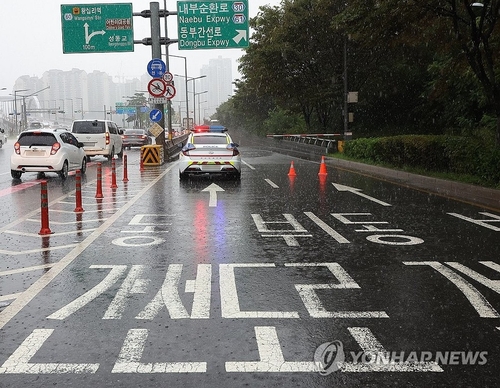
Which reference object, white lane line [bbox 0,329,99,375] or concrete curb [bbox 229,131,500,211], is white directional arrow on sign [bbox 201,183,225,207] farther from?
white lane line [bbox 0,329,99,375]

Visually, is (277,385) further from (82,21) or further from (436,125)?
(436,125)

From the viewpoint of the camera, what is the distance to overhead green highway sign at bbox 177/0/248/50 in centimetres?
2697

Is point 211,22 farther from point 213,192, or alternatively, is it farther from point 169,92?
point 213,192

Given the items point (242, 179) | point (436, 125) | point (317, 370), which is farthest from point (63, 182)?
point (436, 125)

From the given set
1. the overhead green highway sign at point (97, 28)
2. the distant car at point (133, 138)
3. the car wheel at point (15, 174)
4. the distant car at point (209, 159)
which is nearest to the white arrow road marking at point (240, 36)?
the overhead green highway sign at point (97, 28)

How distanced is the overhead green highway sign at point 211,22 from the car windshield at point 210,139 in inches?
425

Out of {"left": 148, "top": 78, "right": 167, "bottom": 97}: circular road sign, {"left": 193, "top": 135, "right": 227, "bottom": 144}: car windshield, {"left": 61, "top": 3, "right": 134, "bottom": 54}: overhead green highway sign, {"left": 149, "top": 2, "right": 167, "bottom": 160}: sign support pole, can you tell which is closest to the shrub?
{"left": 193, "top": 135, "right": 227, "bottom": 144}: car windshield

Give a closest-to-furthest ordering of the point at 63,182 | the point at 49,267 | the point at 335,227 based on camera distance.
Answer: the point at 49,267, the point at 335,227, the point at 63,182

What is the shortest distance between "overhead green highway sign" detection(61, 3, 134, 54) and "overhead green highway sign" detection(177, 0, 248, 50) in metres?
2.42

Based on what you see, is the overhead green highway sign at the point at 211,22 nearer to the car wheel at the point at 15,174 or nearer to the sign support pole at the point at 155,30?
the sign support pole at the point at 155,30

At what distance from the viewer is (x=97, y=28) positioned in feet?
87.0

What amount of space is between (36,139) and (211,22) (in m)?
11.8

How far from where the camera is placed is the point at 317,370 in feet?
12.8

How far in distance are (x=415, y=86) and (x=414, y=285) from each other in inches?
1444
